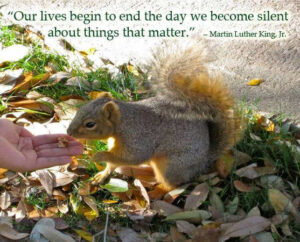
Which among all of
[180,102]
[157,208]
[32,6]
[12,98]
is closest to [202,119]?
[180,102]

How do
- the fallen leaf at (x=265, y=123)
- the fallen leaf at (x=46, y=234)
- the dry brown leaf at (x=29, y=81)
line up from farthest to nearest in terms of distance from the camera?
1. the dry brown leaf at (x=29, y=81)
2. the fallen leaf at (x=265, y=123)
3. the fallen leaf at (x=46, y=234)

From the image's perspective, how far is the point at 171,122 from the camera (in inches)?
79.7

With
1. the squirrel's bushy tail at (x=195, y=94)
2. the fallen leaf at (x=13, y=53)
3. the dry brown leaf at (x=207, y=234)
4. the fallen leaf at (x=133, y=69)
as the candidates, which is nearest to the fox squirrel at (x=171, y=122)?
the squirrel's bushy tail at (x=195, y=94)

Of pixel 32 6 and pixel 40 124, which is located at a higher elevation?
pixel 32 6

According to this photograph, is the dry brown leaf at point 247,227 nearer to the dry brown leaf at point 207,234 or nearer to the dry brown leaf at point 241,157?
the dry brown leaf at point 207,234

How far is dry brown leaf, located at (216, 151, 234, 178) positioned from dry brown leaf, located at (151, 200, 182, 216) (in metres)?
0.26

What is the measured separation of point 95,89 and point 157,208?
3.04 ft

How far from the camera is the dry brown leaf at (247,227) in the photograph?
180 cm

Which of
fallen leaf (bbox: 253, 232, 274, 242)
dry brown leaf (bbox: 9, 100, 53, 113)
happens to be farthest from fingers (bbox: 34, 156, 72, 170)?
fallen leaf (bbox: 253, 232, 274, 242)

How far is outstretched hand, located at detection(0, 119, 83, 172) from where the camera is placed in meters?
1.91

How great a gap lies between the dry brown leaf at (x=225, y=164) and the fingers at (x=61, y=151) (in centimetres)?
63

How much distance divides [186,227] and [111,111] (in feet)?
1.92

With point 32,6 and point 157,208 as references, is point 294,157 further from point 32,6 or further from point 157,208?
point 32,6

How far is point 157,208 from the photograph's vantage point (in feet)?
6.53
